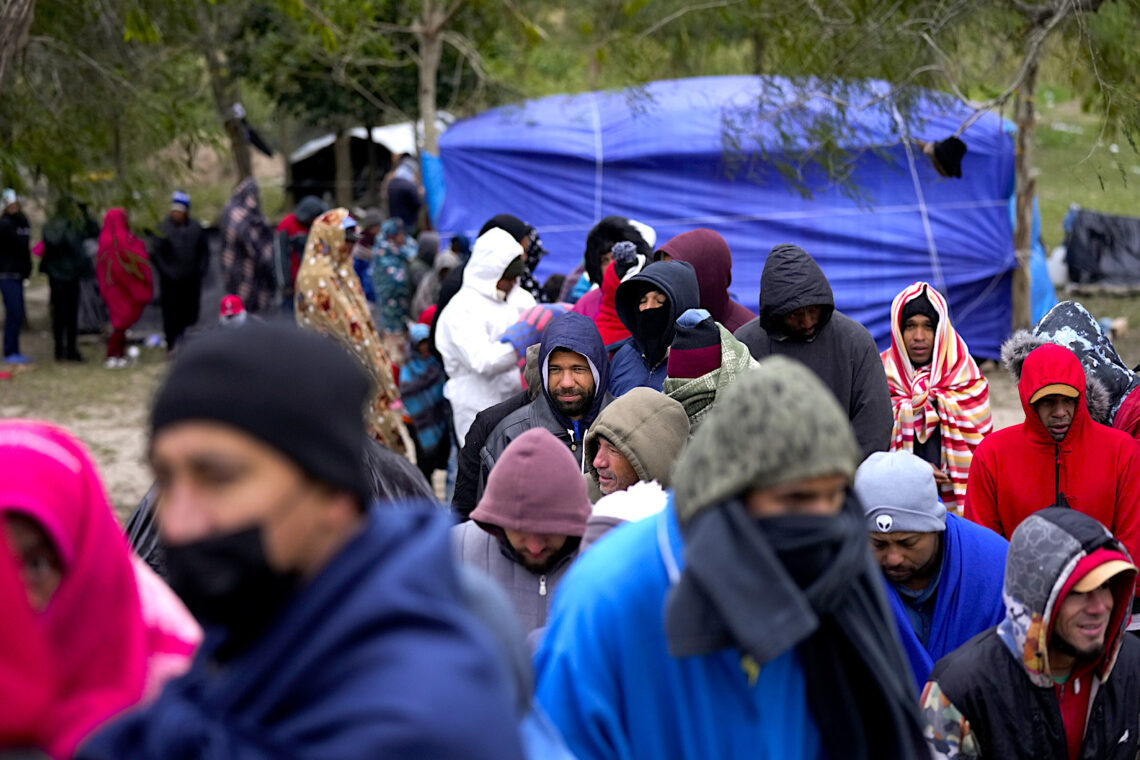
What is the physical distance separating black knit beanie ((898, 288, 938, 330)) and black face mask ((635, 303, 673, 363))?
1.08 meters

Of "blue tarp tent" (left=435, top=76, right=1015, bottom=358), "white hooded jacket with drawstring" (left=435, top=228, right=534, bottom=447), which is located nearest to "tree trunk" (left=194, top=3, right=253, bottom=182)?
"blue tarp tent" (left=435, top=76, right=1015, bottom=358)

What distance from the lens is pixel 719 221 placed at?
12.5 metres

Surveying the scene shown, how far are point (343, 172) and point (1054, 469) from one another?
19.2 metres

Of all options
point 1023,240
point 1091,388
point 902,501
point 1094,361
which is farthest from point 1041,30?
point 1023,240

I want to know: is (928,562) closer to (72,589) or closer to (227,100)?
(72,589)

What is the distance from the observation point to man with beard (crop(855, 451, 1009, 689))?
11.5ft

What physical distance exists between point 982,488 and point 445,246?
916 centimetres

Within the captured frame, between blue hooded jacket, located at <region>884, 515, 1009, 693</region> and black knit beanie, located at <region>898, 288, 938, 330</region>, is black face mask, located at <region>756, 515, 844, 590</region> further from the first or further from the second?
black knit beanie, located at <region>898, 288, 938, 330</region>

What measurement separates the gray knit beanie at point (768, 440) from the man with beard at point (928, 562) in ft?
5.12

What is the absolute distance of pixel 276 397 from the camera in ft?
4.81

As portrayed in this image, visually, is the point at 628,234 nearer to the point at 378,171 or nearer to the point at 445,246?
the point at 445,246

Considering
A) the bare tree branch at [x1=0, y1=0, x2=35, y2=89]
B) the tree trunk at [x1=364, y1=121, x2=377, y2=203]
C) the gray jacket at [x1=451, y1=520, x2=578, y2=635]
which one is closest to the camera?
the gray jacket at [x1=451, y1=520, x2=578, y2=635]

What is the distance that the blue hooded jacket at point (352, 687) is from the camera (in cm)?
138

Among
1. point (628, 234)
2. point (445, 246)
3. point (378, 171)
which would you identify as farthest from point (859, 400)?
point (378, 171)
